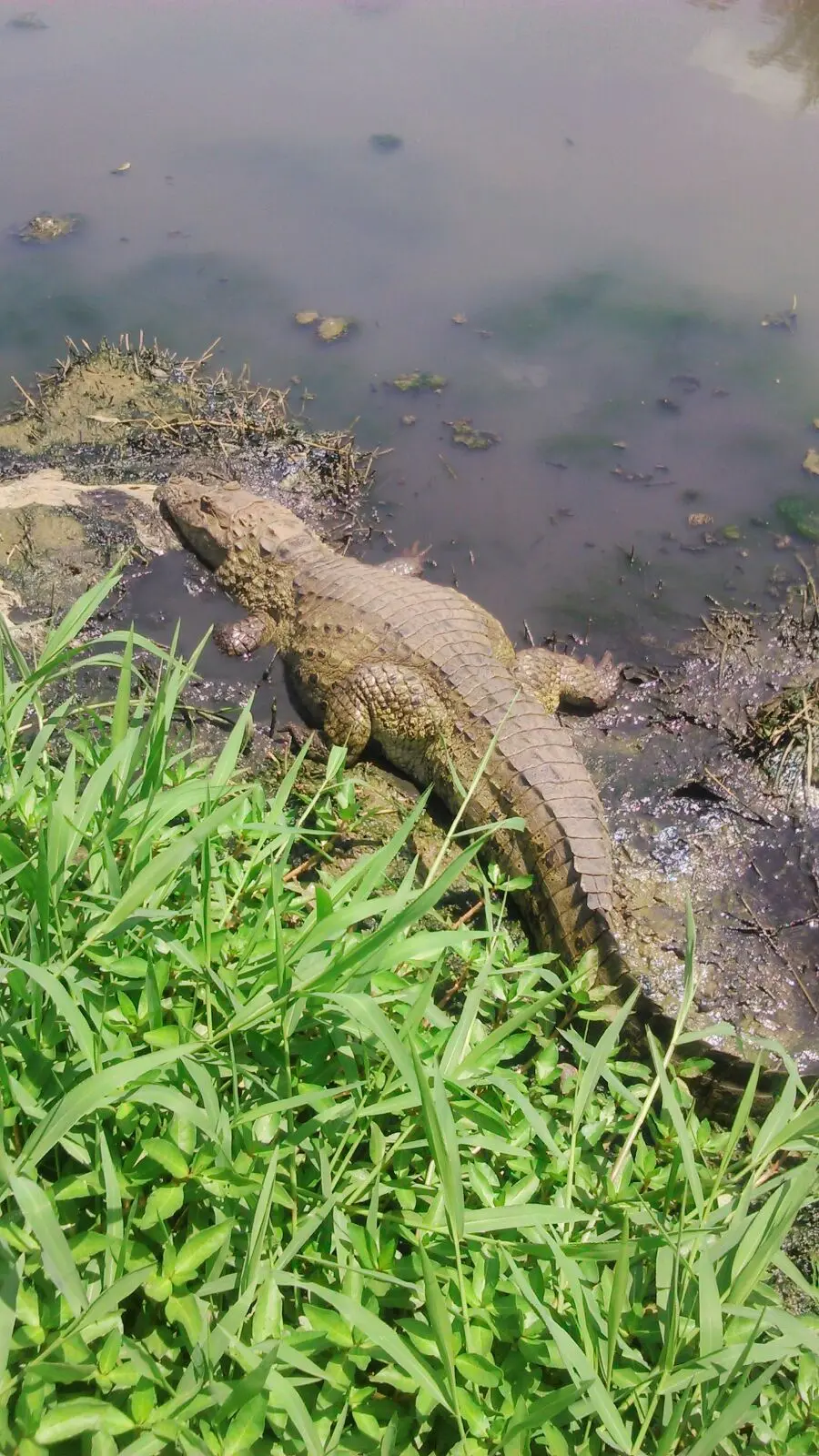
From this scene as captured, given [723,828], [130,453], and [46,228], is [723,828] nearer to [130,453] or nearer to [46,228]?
[130,453]

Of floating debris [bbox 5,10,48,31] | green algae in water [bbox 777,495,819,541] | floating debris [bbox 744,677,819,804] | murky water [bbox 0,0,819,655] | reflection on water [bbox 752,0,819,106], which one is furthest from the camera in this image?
floating debris [bbox 5,10,48,31]

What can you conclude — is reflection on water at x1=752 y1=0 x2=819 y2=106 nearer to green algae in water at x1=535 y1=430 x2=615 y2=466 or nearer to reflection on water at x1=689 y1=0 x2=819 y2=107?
reflection on water at x1=689 y1=0 x2=819 y2=107

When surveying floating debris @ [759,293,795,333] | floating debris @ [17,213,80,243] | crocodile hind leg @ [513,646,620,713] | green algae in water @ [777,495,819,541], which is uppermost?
floating debris @ [759,293,795,333]

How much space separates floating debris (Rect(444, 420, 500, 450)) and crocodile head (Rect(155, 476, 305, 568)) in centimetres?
136

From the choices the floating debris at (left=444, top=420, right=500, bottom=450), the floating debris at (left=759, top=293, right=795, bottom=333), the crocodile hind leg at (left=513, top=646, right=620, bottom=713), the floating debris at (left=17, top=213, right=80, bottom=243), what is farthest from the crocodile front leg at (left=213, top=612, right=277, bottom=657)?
the floating debris at (left=759, top=293, right=795, bottom=333)

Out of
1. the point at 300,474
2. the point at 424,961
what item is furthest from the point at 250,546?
the point at 424,961

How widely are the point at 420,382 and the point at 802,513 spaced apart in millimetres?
2836

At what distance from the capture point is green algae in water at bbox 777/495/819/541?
575 cm

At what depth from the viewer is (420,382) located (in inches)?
261

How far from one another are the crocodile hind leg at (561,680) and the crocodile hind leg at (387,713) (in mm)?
554

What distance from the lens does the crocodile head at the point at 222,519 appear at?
545 centimetres

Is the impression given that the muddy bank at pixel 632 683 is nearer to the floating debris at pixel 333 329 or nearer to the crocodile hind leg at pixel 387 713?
the crocodile hind leg at pixel 387 713

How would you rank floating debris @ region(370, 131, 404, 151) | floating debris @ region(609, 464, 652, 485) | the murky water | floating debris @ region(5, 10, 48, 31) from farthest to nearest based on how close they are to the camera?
floating debris @ region(5, 10, 48, 31) → floating debris @ region(370, 131, 404, 151) → floating debris @ region(609, 464, 652, 485) → the murky water

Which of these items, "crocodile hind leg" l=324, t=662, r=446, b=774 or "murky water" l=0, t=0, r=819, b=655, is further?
"murky water" l=0, t=0, r=819, b=655
